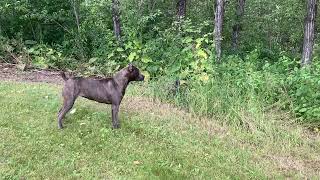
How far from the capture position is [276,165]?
6469 millimetres

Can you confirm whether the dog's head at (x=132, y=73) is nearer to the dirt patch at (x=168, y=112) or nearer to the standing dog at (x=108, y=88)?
the standing dog at (x=108, y=88)

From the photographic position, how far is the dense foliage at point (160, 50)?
343 inches

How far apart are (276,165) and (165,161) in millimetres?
1673

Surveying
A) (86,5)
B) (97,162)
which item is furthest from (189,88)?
(86,5)

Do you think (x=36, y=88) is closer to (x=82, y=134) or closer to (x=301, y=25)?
(x=82, y=134)

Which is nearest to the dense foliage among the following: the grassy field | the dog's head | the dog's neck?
the grassy field

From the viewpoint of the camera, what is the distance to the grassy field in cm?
589

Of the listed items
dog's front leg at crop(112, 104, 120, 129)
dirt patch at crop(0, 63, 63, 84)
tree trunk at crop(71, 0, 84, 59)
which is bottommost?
dog's front leg at crop(112, 104, 120, 129)

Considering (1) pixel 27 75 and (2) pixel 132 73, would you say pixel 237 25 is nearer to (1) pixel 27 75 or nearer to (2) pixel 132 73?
(1) pixel 27 75

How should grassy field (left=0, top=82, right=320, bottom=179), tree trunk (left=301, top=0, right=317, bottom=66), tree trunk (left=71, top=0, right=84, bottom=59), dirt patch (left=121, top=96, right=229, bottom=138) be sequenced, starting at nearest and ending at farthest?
grassy field (left=0, top=82, right=320, bottom=179) < dirt patch (left=121, top=96, right=229, bottom=138) < tree trunk (left=71, top=0, right=84, bottom=59) < tree trunk (left=301, top=0, right=317, bottom=66)

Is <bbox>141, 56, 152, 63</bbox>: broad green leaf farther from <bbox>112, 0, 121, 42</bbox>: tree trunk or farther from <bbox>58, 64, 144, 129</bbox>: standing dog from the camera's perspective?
<bbox>58, 64, 144, 129</bbox>: standing dog

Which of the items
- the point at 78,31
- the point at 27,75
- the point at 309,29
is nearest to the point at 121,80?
the point at 27,75

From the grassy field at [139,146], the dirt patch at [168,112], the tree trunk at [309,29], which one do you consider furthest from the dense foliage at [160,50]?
the tree trunk at [309,29]

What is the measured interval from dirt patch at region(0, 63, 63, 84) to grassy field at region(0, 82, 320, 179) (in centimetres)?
218
